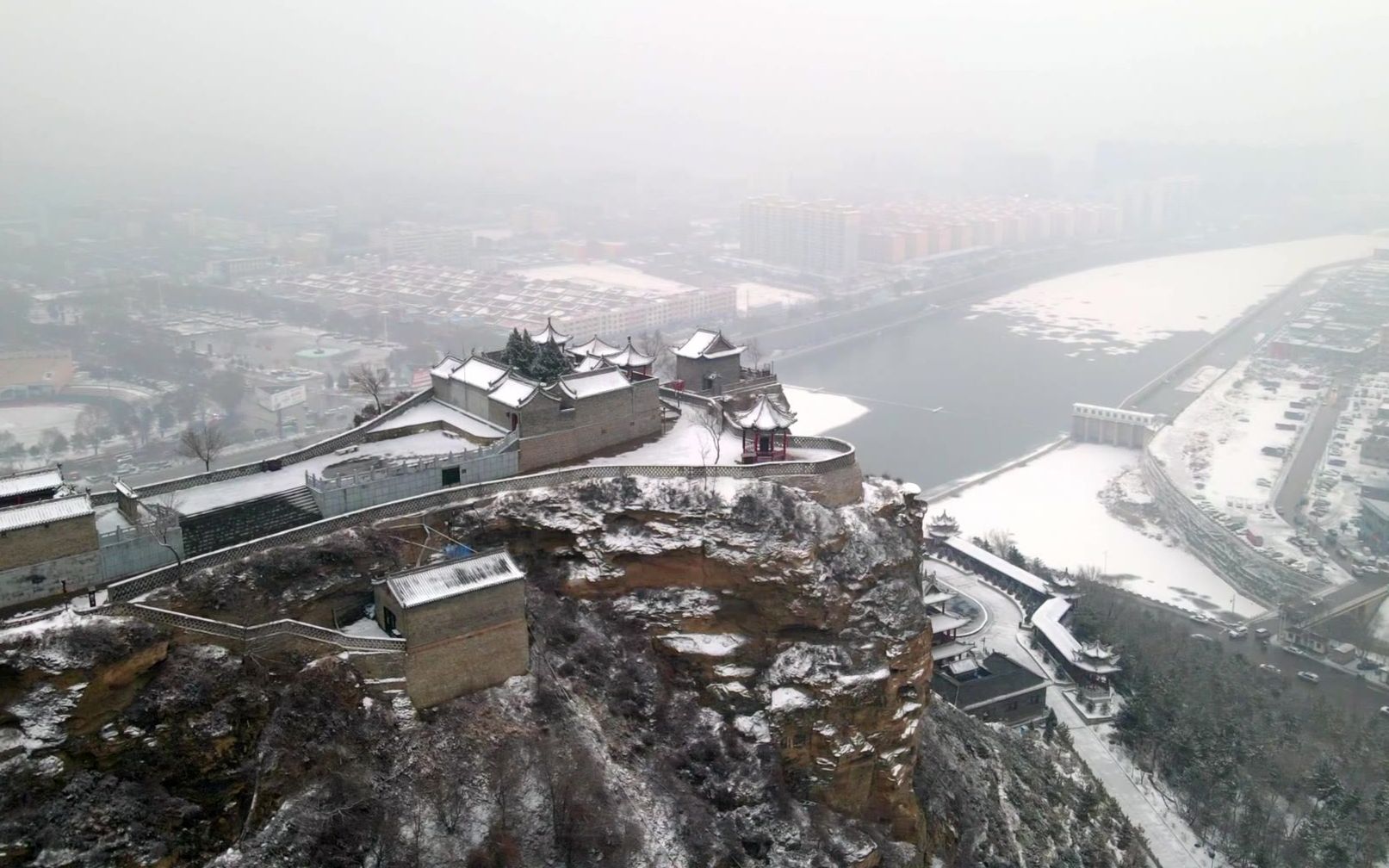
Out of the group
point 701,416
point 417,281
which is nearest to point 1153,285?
point 417,281

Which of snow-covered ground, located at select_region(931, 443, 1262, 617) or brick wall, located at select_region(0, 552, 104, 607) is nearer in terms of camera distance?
brick wall, located at select_region(0, 552, 104, 607)

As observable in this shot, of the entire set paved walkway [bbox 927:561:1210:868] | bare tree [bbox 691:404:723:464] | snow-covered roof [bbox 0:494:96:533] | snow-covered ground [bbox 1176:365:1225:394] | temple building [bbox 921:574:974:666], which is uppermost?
snow-covered roof [bbox 0:494:96:533]

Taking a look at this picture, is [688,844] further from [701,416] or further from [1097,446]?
[1097,446]

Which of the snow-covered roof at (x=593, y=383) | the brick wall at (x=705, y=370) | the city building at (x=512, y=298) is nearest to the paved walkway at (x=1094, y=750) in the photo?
the brick wall at (x=705, y=370)

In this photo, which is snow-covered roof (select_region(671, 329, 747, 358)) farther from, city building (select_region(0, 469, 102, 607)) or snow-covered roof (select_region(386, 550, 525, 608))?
city building (select_region(0, 469, 102, 607))

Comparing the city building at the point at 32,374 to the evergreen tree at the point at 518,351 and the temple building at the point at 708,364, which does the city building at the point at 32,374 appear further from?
the temple building at the point at 708,364

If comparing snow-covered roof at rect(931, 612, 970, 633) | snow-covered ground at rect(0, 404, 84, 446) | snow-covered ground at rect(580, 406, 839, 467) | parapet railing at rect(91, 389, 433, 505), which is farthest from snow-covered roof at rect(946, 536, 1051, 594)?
snow-covered ground at rect(0, 404, 84, 446)

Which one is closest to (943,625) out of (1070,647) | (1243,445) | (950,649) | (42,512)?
(950,649)
